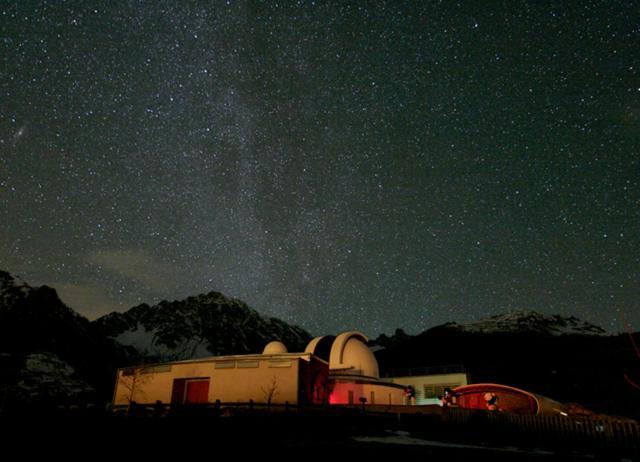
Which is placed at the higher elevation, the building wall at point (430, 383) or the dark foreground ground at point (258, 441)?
the building wall at point (430, 383)

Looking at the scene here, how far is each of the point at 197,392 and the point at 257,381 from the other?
4.74 meters

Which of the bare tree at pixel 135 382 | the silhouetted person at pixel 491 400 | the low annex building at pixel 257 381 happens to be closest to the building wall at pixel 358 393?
the low annex building at pixel 257 381

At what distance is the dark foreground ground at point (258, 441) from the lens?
1015 cm

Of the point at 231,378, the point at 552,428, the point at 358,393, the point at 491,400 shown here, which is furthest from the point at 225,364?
the point at 552,428

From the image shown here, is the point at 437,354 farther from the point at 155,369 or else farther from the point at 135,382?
the point at 135,382

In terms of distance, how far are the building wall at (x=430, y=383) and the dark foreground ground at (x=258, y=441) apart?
80.6ft

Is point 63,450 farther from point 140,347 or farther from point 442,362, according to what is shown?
point 140,347

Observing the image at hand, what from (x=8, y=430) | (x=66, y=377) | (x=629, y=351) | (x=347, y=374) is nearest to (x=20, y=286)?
(x=66, y=377)

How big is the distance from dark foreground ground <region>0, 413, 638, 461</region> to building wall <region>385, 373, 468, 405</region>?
80.6ft

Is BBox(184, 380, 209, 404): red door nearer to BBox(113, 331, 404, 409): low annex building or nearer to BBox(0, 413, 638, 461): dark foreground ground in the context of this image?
BBox(113, 331, 404, 409): low annex building

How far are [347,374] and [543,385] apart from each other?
47852 mm

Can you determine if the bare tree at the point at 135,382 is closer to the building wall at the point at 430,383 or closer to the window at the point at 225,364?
the window at the point at 225,364

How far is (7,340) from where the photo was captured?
98.4m

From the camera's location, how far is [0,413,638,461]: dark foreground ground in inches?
400
